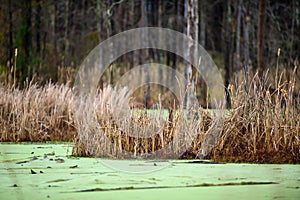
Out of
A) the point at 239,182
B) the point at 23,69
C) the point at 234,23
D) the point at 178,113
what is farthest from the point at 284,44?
the point at 239,182

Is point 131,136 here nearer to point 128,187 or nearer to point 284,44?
point 128,187

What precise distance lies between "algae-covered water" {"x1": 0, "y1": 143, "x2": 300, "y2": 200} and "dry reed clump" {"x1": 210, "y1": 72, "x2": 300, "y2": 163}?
354mm

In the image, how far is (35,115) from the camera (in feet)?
24.2

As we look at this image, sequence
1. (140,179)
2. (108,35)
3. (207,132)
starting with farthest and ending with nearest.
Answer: (108,35) → (207,132) → (140,179)

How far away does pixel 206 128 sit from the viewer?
18.5 ft

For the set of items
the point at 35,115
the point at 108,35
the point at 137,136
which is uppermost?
the point at 108,35

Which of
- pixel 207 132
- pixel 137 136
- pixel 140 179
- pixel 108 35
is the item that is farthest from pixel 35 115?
pixel 108 35

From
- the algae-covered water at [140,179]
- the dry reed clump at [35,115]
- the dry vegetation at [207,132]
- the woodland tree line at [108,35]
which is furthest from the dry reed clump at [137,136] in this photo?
the woodland tree line at [108,35]

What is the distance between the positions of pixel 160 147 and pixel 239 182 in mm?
1611

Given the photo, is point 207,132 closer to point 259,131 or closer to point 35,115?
point 259,131

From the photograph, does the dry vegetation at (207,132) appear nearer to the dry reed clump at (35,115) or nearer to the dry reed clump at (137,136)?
the dry reed clump at (137,136)

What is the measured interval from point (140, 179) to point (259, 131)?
5.31ft

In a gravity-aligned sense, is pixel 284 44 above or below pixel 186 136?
above

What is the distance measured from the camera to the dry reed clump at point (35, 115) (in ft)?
23.6
